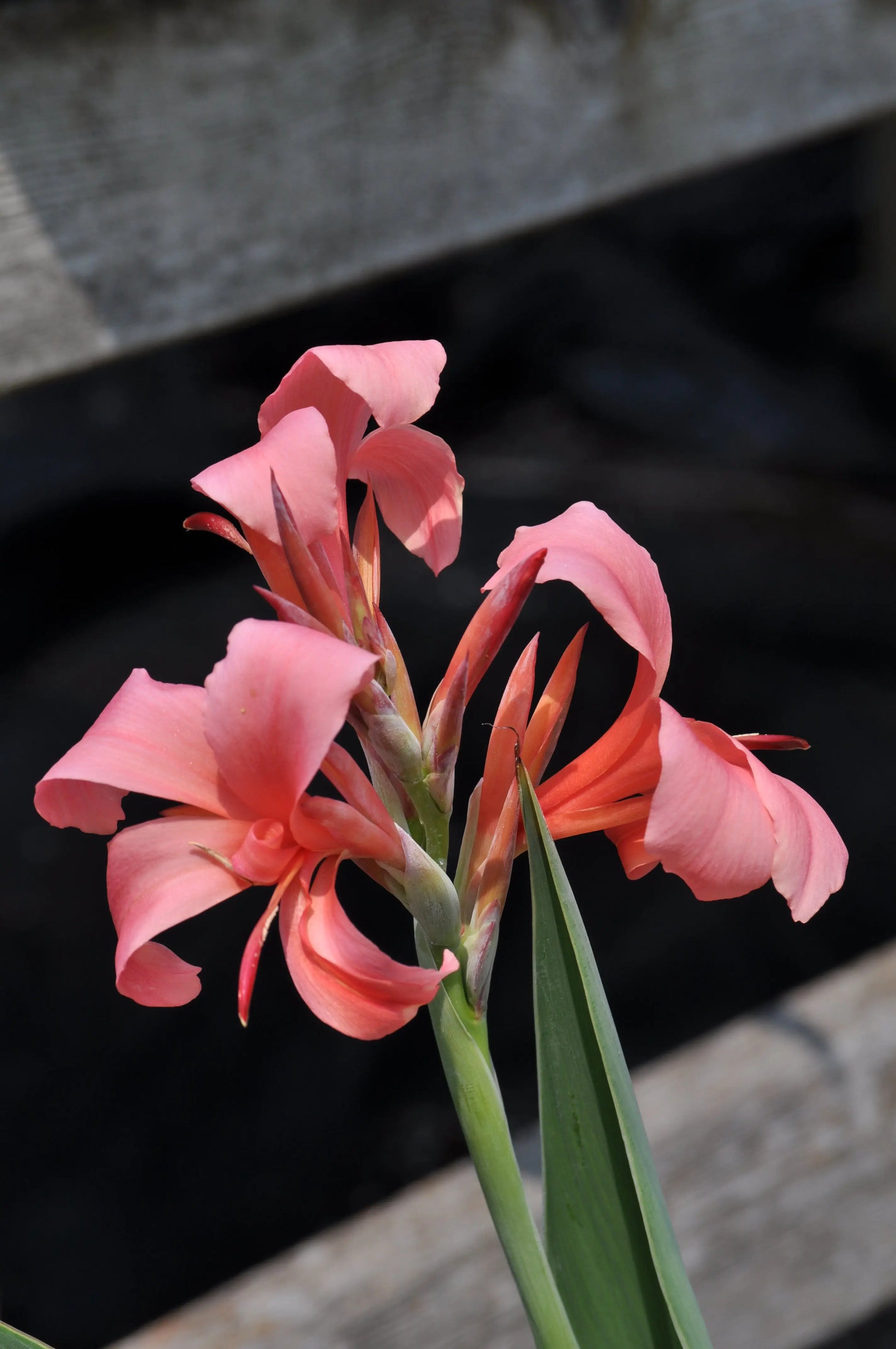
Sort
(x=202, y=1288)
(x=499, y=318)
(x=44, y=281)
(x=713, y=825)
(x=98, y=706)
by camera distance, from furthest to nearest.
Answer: (x=499, y=318), (x=98, y=706), (x=202, y=1288), (x=44, y=281), (x=713, y=825)

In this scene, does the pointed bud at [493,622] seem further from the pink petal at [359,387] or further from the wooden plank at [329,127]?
the wooden plank at [329,127]

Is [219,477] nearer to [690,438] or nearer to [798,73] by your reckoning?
[798,73]

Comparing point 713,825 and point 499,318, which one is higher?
point 713,825

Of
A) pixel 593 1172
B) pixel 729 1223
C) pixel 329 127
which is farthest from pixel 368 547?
pixel 729 1223

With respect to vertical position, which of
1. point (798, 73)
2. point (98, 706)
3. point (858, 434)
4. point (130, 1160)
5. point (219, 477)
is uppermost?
point (219, 477)

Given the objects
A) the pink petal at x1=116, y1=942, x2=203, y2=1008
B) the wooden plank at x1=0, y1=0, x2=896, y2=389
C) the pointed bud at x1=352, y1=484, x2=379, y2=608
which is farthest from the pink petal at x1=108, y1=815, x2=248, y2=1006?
the wooden plank at x1=0, y1=0, x2=896, y2=389

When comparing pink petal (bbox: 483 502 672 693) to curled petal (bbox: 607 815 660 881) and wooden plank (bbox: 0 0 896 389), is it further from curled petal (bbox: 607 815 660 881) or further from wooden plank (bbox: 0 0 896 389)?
wooden plank (bbox: 0 0 896 389)

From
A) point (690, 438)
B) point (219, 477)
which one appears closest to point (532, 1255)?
point (219, 477)
